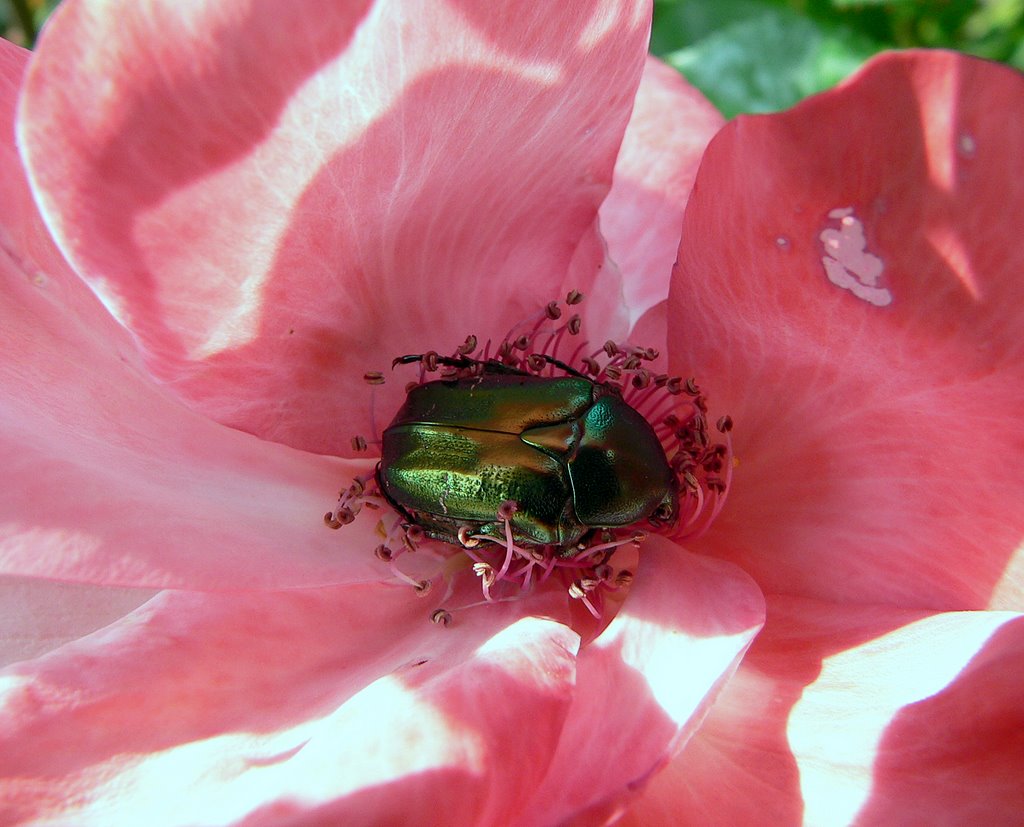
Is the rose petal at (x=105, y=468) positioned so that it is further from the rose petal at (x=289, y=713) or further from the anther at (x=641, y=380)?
the anther at (x=641, y=380)

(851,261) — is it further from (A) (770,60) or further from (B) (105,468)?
(A) (770,60)

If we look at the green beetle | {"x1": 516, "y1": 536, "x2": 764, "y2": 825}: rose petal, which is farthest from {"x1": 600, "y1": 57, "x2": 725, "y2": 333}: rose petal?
{"x1": 516, "y1": 536, "x2": 764, "y2": 825}: rose petal

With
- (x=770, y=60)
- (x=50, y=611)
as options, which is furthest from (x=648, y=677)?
(x=770, y=60)

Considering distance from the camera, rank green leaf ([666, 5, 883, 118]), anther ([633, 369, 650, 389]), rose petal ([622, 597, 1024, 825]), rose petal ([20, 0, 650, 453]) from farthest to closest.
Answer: green leaf ([666, 5, 883, 118]), anther ([633, 369, 650, 389]), rose petal ([622, 597, 1024, 825]), rose petal ([20, 0, 650, 453])

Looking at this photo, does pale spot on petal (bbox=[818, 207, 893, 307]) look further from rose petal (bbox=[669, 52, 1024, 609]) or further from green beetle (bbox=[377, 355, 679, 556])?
green beetle (bbox=[377, 355, 679, 556])

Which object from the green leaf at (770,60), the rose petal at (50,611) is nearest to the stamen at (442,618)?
the rose petal at (50,611)

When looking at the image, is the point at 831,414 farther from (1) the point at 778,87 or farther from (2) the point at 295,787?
(1) the point at 778,87

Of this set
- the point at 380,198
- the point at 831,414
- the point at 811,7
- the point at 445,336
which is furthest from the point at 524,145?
the point at 811,7
